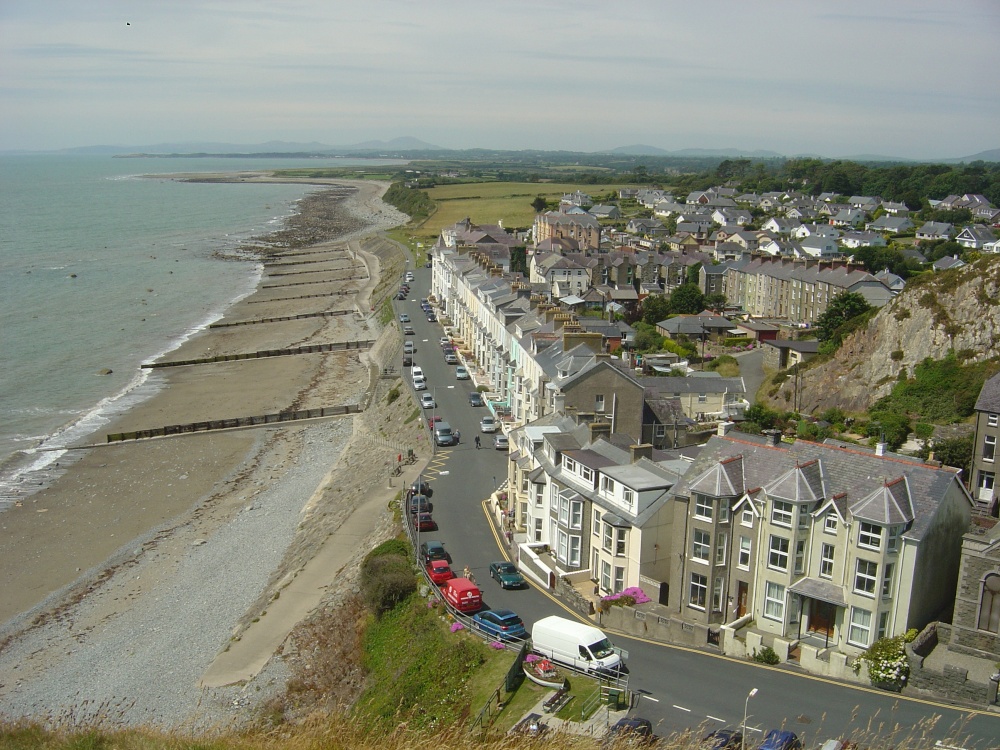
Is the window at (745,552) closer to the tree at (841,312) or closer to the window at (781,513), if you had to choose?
the window at (781,513)

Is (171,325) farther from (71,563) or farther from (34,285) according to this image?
(71,563)

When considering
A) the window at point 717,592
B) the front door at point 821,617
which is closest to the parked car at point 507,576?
the window at point 717,592

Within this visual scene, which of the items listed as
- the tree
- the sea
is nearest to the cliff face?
the tree

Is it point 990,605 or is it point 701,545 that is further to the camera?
point 701,545

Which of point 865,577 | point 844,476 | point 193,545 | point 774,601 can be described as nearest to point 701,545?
point 774,601

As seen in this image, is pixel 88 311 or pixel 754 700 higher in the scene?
pixel 754 700

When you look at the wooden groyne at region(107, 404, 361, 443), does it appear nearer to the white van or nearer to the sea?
the sea

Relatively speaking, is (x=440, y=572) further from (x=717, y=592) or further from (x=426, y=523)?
(x=717, y=592)
